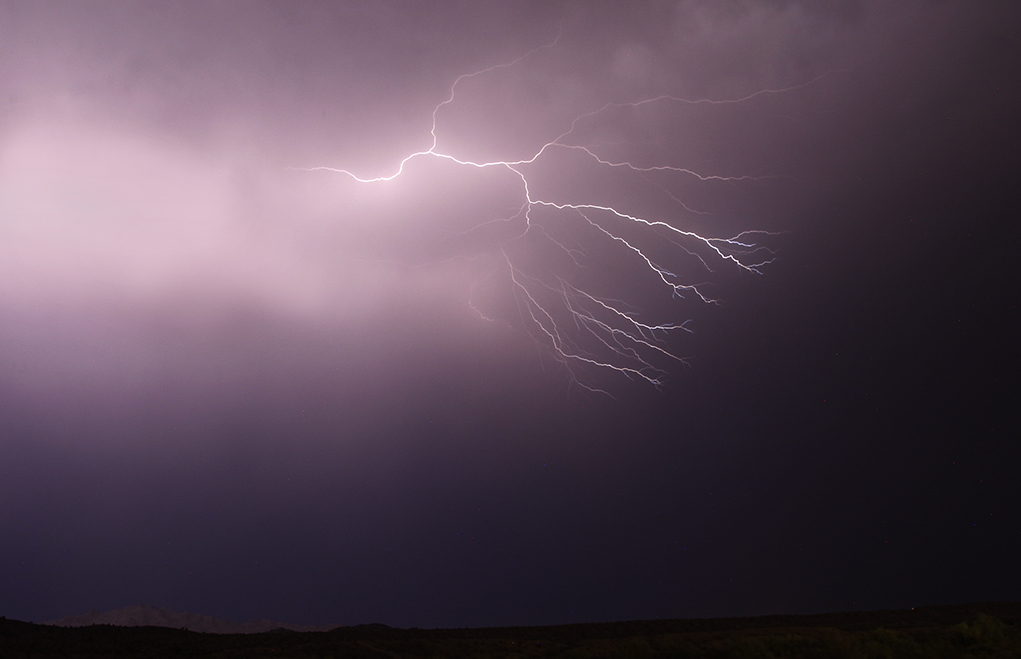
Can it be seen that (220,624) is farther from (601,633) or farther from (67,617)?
(601,633)

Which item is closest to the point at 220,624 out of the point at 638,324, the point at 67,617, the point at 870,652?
the point at 67,617

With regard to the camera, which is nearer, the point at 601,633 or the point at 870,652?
the point at 870,652

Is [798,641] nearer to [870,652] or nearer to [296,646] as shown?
[870,652]

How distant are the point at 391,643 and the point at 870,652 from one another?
807 centimetres

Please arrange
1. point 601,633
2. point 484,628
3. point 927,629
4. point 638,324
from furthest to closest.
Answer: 1. point 638,324
2. point 484,628
3. point 601,633
4. point 927,629

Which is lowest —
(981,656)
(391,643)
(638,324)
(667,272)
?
(981,656)

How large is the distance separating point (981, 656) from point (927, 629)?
194 cm

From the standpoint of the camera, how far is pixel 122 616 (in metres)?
27.0

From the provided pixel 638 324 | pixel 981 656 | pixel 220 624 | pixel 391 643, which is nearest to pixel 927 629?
pixel 981 656

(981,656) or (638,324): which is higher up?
(638,324)

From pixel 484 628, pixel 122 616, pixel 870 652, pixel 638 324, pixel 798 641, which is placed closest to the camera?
pixel 870 652

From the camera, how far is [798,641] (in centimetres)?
907

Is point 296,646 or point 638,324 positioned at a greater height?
point 638,324

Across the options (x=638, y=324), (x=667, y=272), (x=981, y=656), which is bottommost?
(x=981, y=656)
